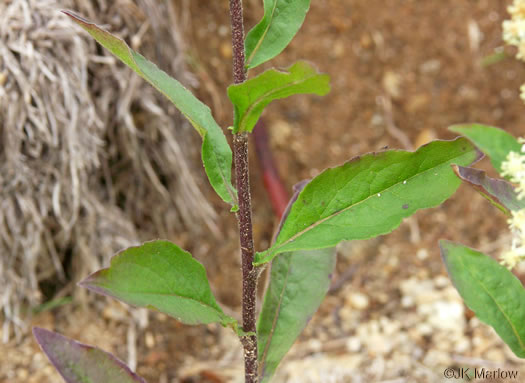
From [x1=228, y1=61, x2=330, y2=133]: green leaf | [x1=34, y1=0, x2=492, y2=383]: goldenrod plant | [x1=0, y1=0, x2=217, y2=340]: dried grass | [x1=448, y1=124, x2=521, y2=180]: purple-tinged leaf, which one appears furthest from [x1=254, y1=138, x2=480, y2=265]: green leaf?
[x1=0, y1=0, x2=217, y2=340]: dried grass

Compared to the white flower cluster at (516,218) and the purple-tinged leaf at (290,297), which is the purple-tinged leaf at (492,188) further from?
the purple-tinged leaf at (290,297)

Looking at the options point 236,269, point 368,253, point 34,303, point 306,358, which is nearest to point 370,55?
point 368,253

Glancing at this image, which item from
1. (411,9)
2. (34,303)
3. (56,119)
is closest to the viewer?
(56,119)

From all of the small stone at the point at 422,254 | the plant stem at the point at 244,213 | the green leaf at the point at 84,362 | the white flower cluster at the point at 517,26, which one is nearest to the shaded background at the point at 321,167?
the small stone at the point at 422,254

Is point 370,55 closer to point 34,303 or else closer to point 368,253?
point 368,253

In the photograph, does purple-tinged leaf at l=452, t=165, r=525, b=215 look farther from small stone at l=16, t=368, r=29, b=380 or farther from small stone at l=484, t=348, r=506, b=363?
small stone at l=16, t=368, r=29, b=380
